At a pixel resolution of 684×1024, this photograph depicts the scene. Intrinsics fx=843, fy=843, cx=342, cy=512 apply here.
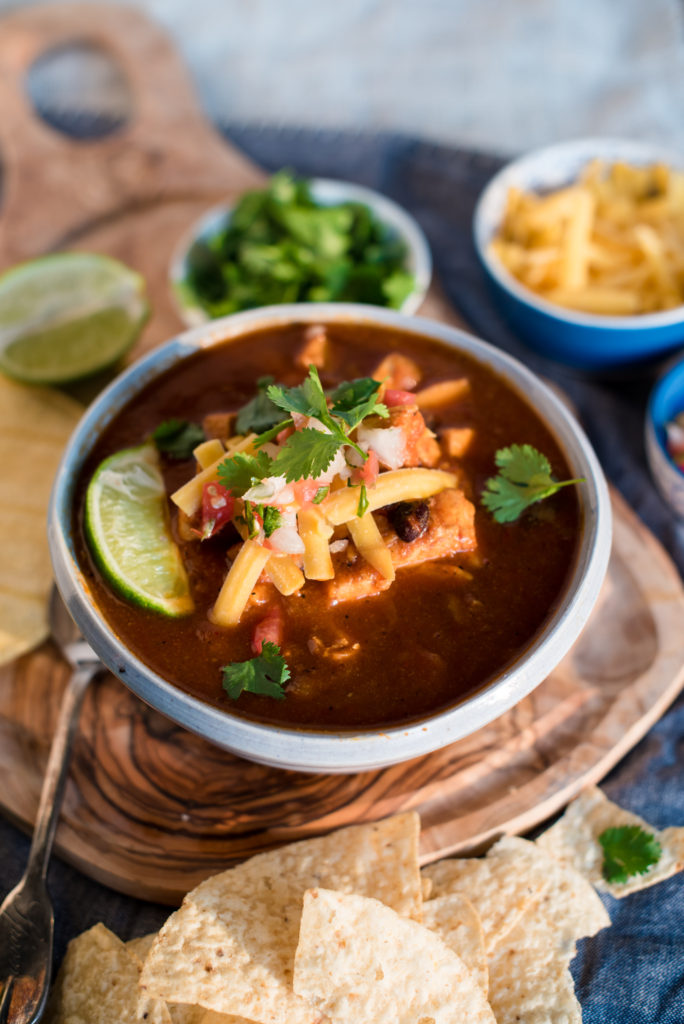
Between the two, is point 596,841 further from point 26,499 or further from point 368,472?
point 26,499

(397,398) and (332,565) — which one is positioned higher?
(397,398)

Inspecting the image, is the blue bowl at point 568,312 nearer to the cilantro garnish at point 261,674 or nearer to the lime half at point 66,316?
the lime half at point 66,316

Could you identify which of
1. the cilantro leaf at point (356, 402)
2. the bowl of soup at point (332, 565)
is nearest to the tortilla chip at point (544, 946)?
the bowl of soup at point (332, 565)

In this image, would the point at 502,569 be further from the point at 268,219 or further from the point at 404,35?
the point at 404,35

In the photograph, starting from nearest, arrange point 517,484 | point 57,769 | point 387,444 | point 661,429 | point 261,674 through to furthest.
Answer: point 261,674 < point 387,444 < point 517,484 < point 57,769 < point 661,429

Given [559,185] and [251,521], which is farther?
[559,185]

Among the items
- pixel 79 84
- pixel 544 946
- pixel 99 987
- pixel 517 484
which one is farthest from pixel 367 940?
pixel 79 84

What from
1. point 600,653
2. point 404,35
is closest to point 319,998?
point 600,653
